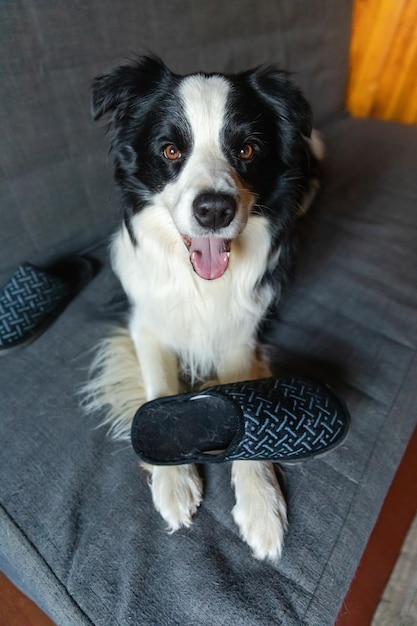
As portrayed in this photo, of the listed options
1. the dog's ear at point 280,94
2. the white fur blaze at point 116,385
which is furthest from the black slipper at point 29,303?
the dog's ear at point 280,94

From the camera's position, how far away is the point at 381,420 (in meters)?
1.31

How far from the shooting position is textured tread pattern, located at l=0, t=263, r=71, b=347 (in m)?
1.52

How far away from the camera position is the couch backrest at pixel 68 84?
151cm

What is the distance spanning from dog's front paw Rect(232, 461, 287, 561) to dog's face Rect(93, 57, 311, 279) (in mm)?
576

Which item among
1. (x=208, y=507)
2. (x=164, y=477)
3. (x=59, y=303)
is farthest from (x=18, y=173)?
(x=208, y=507)

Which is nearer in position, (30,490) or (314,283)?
(30,490)

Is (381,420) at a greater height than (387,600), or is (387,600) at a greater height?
(381,420)

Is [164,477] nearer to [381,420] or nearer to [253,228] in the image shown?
[381,420]

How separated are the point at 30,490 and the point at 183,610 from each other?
0.53m

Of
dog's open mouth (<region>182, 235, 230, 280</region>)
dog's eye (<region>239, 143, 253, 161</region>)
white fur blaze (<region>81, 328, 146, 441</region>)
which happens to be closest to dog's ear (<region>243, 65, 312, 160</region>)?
dog's eye (<region>239, 143, 253, 161</region>)

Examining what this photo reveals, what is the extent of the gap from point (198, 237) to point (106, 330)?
2.05 feet

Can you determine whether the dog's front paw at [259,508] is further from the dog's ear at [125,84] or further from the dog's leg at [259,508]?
the dog's ear at [125,84]

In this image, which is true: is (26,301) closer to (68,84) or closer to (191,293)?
(191,293)

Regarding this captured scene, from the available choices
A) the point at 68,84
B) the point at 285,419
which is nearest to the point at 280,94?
the point at 68,84
